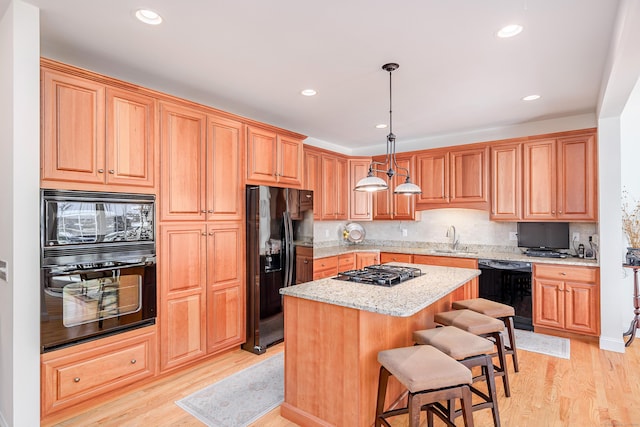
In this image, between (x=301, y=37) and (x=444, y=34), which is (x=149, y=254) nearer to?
(x=301, y=37)

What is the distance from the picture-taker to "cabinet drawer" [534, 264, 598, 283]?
3.60 m

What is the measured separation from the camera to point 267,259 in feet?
11.4

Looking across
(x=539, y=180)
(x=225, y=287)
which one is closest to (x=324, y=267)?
(x=225, y=287)

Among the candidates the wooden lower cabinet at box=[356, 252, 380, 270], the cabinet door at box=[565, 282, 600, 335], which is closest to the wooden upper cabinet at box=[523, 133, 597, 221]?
the cabinet door at box=[565, 282, 600, 335]

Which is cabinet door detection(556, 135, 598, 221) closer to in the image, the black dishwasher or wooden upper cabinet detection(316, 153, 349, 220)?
the black dishwasher

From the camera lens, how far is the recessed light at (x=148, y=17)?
6.57 ft

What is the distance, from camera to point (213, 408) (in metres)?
2.43

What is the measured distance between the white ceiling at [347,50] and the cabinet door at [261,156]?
35cm

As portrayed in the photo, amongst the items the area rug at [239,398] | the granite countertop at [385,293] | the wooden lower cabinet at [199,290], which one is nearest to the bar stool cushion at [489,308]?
the granite countertop at [385,293]

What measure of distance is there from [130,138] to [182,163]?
18.0 inches

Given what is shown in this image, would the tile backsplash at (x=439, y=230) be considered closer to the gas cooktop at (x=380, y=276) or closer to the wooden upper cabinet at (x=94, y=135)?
the gas cooktop at (x=380, y=276)

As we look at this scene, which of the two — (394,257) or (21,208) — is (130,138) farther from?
(394,257)

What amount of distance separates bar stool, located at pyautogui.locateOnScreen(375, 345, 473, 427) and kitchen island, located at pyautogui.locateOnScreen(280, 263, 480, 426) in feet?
0.73

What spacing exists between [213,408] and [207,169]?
6.41 ft
